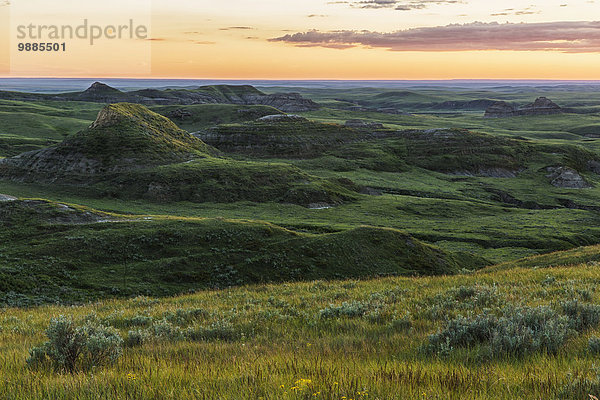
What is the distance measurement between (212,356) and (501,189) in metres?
120

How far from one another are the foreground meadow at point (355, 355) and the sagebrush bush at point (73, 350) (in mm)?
252

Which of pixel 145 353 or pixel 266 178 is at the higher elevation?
pixel 145 353

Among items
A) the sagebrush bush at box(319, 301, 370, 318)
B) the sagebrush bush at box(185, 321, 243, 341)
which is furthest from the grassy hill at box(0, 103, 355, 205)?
the sagebrush bush at box(185, 321, 243, 341)

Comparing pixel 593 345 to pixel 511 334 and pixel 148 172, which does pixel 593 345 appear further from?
pixel 148 172

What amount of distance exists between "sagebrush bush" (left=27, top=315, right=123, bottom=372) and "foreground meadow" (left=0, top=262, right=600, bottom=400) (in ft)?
A: 0.83

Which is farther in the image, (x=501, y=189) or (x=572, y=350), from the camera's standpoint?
(x=501, y=189)

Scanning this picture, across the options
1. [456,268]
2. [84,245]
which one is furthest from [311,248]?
[84,245]

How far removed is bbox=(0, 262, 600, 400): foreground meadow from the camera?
198 inches

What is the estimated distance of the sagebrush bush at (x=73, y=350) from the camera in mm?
7039

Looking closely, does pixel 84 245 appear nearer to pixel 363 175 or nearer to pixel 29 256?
pixel 29 256

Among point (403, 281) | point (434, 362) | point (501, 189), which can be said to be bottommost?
point (501, 189)

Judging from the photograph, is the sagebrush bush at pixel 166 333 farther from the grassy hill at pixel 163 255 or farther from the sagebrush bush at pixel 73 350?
the grassy hill at pixel 163 255

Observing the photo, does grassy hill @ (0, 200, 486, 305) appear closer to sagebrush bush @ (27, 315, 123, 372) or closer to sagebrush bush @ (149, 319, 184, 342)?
sagebrush bush @ (149, 319, 184, 342)

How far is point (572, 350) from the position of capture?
666cm
